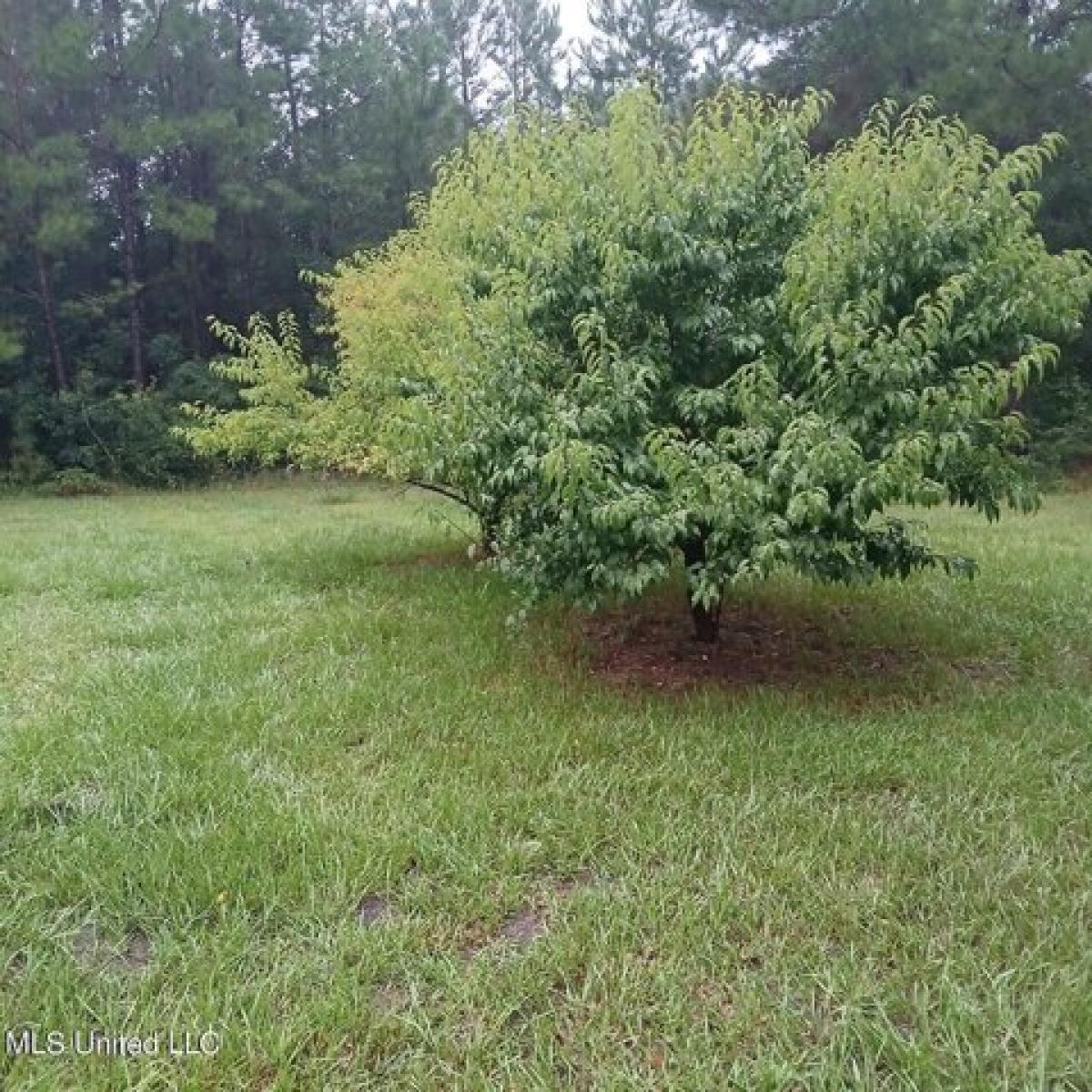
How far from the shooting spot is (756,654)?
4.41 meters

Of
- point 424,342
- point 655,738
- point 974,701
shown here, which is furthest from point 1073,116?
point 655,738

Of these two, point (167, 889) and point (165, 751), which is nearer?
point (167, 889)

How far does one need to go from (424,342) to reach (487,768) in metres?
3.56

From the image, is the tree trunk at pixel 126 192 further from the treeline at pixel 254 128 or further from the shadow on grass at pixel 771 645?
the shadow on grass at pixel 771 645

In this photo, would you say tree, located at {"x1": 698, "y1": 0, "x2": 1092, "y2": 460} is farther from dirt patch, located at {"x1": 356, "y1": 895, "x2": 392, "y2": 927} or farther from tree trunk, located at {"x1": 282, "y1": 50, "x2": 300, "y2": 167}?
dirt patch, located at {"x1": 356, "y1": 895, "x2": 392, "y2": 927}

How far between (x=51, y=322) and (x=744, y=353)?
16535 mm

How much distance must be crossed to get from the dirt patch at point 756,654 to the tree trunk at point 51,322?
15.4 metres

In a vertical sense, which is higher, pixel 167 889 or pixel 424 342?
pixel 424 342

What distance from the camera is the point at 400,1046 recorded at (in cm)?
186

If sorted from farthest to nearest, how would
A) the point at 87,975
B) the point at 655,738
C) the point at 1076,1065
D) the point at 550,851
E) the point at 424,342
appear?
the point at 424,342 < the point at 655,738 < the point at 550,851 < the point at 87,975 < the point at 1076,1065

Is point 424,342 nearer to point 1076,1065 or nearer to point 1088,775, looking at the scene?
point 1088,775

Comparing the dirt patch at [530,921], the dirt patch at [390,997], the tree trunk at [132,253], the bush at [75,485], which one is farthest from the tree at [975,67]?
the dirt patch at [390,997]

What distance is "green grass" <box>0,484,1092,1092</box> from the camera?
1848 mm

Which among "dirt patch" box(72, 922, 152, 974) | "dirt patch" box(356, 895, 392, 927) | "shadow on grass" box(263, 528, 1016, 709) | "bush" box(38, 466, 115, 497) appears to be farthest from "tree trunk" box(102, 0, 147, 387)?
"dirt patch" box(356, 895, 392, 927)
